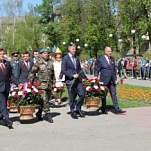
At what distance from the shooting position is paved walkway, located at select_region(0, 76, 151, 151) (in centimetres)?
748

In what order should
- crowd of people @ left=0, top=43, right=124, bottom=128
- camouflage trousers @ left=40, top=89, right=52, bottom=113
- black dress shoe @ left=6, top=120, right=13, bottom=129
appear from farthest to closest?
camouflage trousers @ left=40, top=89, right=52, bottom=113 → crowd of people @ left=0, top=43, right=124, bottom=128 → black dress shoe @ left=6, top=120, right=13, bottom=129

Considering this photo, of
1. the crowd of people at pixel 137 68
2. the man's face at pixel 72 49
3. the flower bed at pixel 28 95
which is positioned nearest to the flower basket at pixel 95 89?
the man's face at pixel 72 49

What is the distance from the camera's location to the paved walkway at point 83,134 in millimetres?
7477

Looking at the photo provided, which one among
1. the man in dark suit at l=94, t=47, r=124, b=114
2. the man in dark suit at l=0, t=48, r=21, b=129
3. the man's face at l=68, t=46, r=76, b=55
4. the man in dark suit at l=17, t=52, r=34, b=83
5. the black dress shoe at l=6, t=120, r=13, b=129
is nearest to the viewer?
the black dress shoe at l=6, t=120, r=13, b=129

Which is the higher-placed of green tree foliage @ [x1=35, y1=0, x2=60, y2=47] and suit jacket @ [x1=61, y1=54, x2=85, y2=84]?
green tree foliage @ [x1=35, y1=0, x2=60, y2=47]

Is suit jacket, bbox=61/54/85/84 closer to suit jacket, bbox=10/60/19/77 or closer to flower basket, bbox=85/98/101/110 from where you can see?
flower basket, bbox=85/98/101/110

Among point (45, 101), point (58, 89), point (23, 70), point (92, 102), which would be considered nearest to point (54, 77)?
point (45, 101)

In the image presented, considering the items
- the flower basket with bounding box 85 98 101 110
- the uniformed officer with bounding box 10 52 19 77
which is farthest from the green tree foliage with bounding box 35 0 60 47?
the flower basket with bounding box 85 98 101 110

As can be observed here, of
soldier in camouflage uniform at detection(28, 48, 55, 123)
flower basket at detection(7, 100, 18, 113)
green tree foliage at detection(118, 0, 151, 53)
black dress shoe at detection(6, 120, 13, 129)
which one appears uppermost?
green tree foliage at detection(118, 0, 151, 53)

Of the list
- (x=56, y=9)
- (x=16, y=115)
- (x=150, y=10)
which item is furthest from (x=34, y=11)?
(x=16, y=115)

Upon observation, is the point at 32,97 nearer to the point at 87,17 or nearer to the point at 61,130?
the point at 61,130

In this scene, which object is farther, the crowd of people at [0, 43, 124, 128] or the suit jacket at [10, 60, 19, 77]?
the suit jacket at [10, 60, 19, 77]

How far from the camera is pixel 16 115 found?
1181 centimetres

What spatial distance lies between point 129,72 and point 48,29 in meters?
38.5
